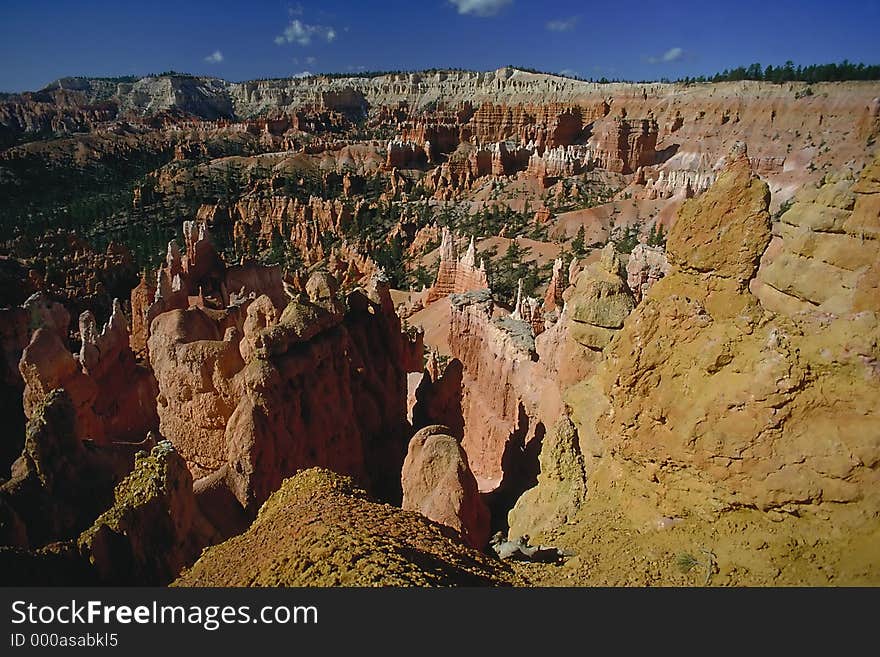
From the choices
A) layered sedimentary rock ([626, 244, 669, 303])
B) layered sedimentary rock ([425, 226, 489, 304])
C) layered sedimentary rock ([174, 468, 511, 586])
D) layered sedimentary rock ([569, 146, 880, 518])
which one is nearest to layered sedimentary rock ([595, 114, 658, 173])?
layered sedimentary rock ([425, 226, 489, 304])

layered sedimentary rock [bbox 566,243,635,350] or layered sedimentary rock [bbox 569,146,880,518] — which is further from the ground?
layered sedimentary rock [bbox 566,243,635,350]

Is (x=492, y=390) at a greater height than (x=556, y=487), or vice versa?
(x=492, y=390)

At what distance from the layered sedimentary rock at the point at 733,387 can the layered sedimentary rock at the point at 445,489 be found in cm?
299

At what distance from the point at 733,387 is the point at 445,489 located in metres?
5.64

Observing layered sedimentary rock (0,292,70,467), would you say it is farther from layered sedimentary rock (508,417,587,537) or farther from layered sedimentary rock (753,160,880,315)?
layered sedimentary rock (753,160,880,315)

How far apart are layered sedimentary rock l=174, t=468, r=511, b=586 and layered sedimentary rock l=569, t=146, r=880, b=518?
2.46 meters

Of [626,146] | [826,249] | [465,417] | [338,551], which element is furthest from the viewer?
[626,146]

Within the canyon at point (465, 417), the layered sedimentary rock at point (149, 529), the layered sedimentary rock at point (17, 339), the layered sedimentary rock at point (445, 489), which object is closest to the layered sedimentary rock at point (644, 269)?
the canyon at point (465, 417)

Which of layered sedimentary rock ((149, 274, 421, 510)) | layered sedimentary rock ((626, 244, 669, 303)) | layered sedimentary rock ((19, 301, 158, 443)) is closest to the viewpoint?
layered sedimentary rock ((149, 274, 421, 510))

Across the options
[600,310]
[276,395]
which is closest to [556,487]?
[600,310]

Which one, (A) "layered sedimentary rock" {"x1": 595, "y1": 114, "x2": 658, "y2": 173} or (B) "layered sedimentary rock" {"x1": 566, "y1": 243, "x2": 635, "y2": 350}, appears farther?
(A) "layered sedimentary rock" {"x1": 595, "y1": 114, "x2": 658, "y2": 173}

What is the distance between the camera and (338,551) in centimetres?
549

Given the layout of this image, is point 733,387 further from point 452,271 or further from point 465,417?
point 452,271

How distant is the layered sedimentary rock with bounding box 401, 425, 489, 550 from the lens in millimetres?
9719
